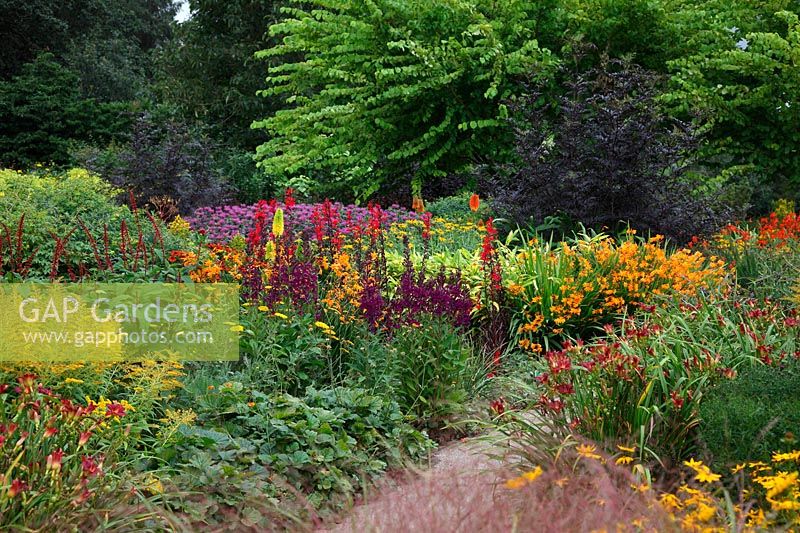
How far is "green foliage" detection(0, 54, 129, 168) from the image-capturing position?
20.4 meters

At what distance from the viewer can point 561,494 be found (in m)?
2.44

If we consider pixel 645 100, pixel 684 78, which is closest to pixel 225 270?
pixel 645 100

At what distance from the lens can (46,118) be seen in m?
20.9

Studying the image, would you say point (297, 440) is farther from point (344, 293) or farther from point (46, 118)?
point (46, 118)

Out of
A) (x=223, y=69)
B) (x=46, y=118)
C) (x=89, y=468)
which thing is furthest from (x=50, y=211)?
(x=223, y=69)

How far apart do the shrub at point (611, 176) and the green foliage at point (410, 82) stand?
9.14 feet

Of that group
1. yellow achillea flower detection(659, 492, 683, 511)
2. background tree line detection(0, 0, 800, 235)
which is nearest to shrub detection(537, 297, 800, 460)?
yellow achillea flower detection(659, 492, 683, 511)

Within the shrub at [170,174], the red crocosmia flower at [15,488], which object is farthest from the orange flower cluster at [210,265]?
the shrub at [170,174]

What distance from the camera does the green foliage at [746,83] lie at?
A: 37.2 ft

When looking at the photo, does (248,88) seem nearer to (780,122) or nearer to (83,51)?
(83,51)

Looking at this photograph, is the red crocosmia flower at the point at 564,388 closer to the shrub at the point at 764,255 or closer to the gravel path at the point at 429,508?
the gravel path at the point at 429,508

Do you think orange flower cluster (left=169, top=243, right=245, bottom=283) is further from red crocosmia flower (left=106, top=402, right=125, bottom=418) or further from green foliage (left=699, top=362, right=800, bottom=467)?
green foliage (left=699, top=362, right=800, bottom=467)

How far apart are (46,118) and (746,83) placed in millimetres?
17570

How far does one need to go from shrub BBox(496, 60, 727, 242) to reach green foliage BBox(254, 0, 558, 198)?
2.79 meters
